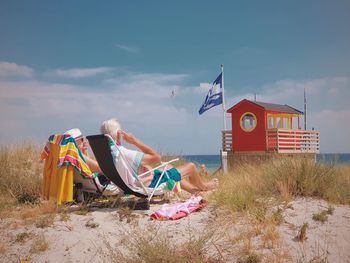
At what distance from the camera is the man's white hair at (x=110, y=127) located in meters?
5.88

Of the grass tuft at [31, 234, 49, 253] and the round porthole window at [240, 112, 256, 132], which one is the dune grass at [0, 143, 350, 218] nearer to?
the grass tuft at [31, 234, 49, 253]

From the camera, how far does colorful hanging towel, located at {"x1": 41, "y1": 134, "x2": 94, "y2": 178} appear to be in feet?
19.9

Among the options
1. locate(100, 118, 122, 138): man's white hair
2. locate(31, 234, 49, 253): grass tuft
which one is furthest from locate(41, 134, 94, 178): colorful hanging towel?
locate(31, 234, 49, 253): grass tuft

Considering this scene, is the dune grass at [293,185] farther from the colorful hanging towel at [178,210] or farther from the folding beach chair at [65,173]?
the folding beach chair at [65,173]

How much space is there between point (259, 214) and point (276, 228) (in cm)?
28

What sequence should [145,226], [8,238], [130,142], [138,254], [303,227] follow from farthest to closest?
[130,142] < [145,226] < [8,238] < [303,227] < [138,254]

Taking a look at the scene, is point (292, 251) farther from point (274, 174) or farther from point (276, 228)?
point (274, 174)

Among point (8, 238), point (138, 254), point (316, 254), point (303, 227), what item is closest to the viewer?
point (138, 254)

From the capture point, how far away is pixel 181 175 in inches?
268

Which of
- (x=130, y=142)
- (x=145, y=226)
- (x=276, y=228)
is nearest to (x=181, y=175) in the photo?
(x=130, y=142)

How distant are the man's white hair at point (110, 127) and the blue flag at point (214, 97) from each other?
38.3 feet

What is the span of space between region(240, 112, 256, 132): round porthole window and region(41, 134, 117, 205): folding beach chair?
36.6 ft

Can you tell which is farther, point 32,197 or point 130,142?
point 32,197

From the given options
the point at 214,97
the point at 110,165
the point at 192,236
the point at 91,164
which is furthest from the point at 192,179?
the point at 214,97
